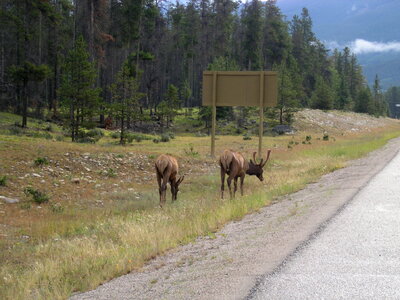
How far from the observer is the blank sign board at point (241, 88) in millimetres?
23125

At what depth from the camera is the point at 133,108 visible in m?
36.4

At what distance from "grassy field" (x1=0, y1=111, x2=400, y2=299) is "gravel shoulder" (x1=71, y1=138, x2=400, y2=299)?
1.30 feet

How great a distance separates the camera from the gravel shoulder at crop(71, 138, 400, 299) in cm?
523

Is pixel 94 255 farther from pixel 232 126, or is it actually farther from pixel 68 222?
pixel 232 126

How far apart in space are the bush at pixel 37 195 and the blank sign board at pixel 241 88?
1130cm

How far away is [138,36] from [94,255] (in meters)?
49.0

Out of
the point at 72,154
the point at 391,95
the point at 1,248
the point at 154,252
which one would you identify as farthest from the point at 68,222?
the point at 391,95

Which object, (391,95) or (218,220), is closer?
(218,220)

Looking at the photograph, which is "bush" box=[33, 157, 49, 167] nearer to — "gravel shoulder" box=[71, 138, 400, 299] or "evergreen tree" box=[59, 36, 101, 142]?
"gravel shoulder" box=[71, 138, 400, 299]

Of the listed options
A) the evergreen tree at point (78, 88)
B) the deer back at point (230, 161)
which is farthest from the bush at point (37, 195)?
the evergreen tree at point (78, 88)

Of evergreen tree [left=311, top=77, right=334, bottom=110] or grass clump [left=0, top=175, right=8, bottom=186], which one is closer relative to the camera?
grass clump [left=0, top=175, right=8, bottom=186]

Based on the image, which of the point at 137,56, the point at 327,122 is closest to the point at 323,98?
the point at 327,122

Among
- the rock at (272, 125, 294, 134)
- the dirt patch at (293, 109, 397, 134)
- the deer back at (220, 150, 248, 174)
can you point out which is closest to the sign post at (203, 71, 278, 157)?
the deer back at (220, 150, 248, 174)

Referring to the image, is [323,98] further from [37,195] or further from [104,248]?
[104,248]
